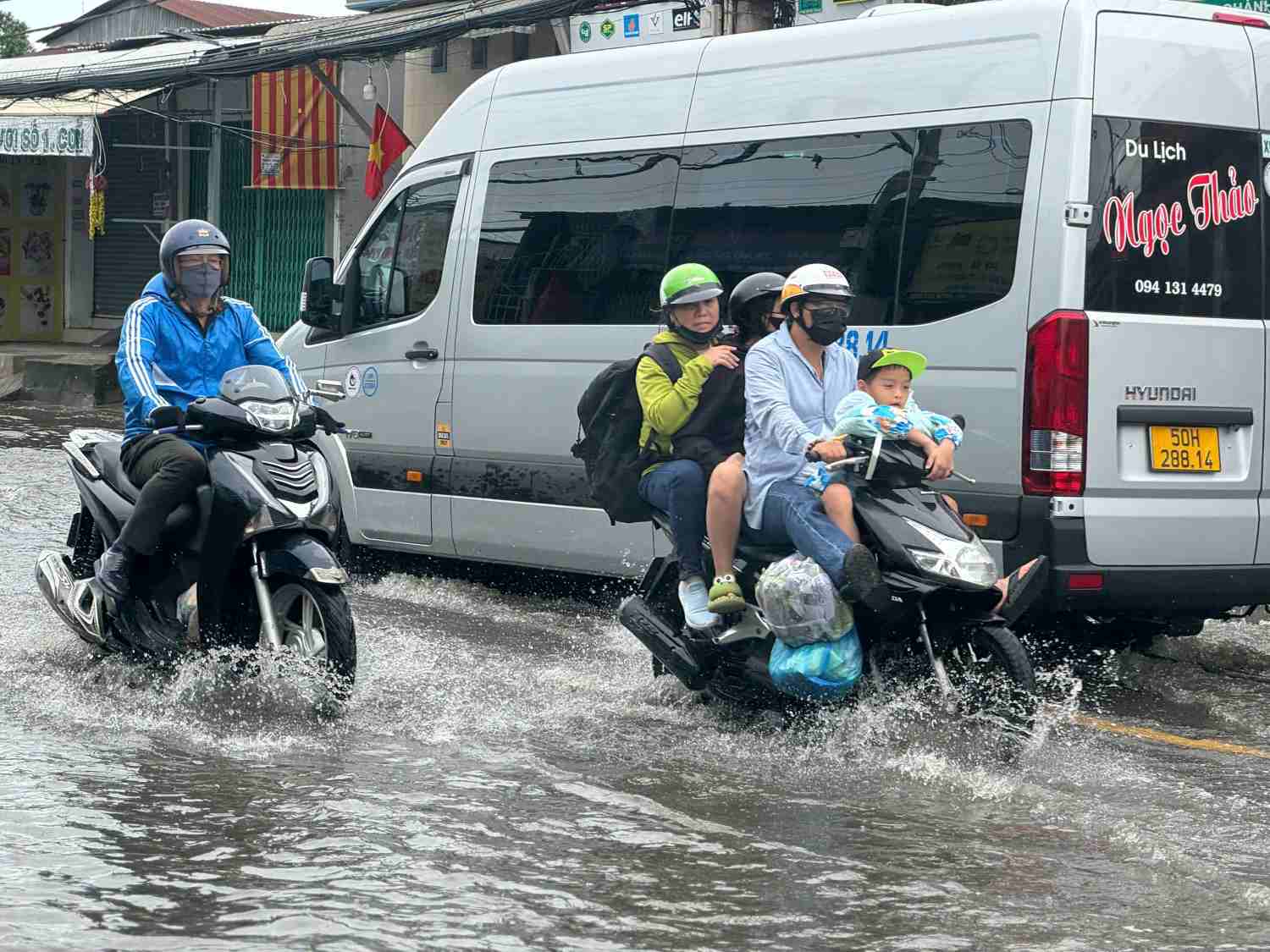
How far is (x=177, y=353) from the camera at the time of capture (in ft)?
22.9

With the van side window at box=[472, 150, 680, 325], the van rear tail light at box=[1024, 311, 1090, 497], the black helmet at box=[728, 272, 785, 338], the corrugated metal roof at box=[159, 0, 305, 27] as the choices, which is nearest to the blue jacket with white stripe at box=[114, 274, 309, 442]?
the black helmet at box=[728, 272, 785, 338]

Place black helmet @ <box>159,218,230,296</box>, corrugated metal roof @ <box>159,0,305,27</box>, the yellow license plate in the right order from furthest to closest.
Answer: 1. corrugated metal roof @ <box>159,0,305,27</box>
2. the yellow license plate
3. black helmet @ <box>159,218,230,296</box>

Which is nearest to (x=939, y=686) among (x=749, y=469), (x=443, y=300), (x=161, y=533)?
(x=749, y=469)

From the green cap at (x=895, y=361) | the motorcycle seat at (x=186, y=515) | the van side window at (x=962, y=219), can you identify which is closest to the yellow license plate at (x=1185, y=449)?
the van side window at (x=962, y=219)

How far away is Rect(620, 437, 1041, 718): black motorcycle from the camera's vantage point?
5.76 m

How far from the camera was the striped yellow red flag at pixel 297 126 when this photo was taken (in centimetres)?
2552

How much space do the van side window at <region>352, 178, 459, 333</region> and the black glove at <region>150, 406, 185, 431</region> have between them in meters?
3.38

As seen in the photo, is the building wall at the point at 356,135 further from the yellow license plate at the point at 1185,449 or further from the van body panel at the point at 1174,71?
the yellow license plate at the point at 1185,449

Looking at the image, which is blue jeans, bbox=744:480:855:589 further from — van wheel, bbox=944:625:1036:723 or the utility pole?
the utility pole

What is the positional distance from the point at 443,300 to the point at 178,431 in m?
3.08

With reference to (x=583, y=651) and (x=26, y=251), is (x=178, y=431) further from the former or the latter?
(x=26, y=251)

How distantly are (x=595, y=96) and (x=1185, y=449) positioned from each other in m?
3.30

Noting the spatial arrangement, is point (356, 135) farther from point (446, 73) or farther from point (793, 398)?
point (793, 398)

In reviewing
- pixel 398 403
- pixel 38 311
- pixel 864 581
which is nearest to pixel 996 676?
pixel 864 581
